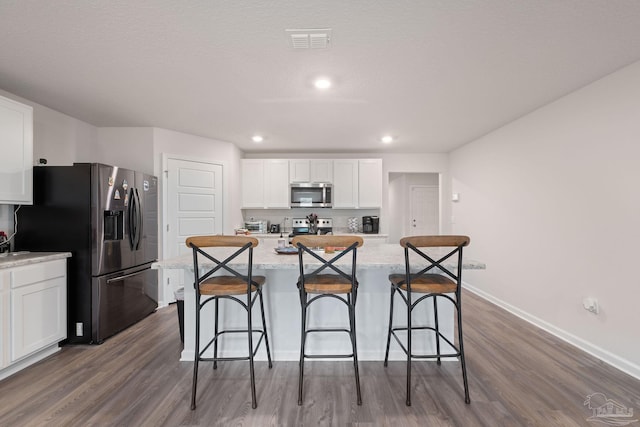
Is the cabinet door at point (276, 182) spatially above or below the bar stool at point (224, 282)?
above

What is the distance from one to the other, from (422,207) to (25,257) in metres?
7.43

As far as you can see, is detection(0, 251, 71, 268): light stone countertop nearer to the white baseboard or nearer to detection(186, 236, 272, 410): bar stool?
detection(186, 236, 272, 410): bar stool

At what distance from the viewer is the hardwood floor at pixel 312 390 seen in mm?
1762

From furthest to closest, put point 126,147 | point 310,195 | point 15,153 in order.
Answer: point 310,195 → point 126,147 → point 15,153

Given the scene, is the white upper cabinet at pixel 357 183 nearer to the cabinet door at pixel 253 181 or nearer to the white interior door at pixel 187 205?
the cabinet door at pixel 253 181

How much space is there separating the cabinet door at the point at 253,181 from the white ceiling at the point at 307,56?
166 cm

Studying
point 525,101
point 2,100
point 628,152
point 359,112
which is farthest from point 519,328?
point 2,100

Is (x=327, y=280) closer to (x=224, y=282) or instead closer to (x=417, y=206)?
(x=224, y=282)

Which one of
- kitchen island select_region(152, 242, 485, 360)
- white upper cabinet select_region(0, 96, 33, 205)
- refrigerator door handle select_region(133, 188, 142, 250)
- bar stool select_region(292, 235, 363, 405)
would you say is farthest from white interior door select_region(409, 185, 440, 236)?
white upper cabinet select_region(0, 96, 33, 205)

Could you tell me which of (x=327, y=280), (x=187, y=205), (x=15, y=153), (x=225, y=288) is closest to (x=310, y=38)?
(x=327, y=280)

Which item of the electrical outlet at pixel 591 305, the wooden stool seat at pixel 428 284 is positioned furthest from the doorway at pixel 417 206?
the wooden stool seat at pixel 428 284

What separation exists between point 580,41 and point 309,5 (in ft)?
6.11

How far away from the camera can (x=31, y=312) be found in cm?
236

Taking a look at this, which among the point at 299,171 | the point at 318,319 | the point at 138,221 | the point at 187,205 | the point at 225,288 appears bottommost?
the point at 318,319
